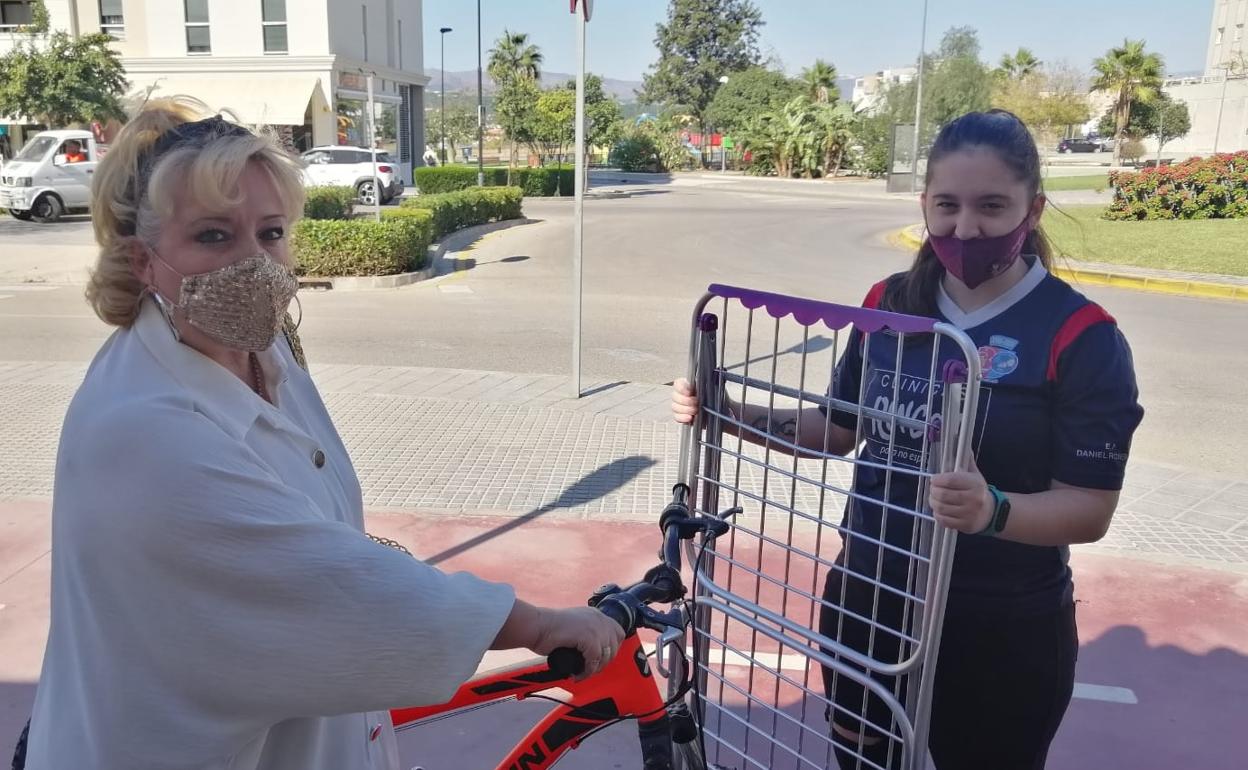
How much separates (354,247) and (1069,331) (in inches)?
483

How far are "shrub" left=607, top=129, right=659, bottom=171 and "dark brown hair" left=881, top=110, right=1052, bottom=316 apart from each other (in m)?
50.3

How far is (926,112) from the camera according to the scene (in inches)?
1789

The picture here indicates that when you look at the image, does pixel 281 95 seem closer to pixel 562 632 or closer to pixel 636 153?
pixel 636 153

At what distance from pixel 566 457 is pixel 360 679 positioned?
471 cm

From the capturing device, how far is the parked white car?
2641 centimetres

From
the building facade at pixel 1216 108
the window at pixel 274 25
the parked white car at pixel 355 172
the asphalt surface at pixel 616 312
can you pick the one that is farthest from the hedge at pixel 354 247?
the building facade at pixel 1216 108

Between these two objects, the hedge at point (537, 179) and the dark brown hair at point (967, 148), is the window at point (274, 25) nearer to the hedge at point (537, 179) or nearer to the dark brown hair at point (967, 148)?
the hedge at point (537, 179)

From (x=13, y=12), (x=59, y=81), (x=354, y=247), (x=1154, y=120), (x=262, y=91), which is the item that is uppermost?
(x=13, y=12)

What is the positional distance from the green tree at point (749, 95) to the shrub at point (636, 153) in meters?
5.54

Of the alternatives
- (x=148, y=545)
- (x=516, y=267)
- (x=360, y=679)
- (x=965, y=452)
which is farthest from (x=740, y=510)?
(x=516, y=267)

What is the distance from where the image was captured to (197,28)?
3228 cm

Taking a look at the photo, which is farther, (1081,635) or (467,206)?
(467,206)

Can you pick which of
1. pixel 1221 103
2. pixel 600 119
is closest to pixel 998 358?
pixel 600 119

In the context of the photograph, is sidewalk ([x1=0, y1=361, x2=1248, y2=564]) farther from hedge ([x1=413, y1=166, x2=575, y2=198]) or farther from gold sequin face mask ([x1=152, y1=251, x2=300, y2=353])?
hedge ([x1=413, y1=166, x2=575, y2=198])
